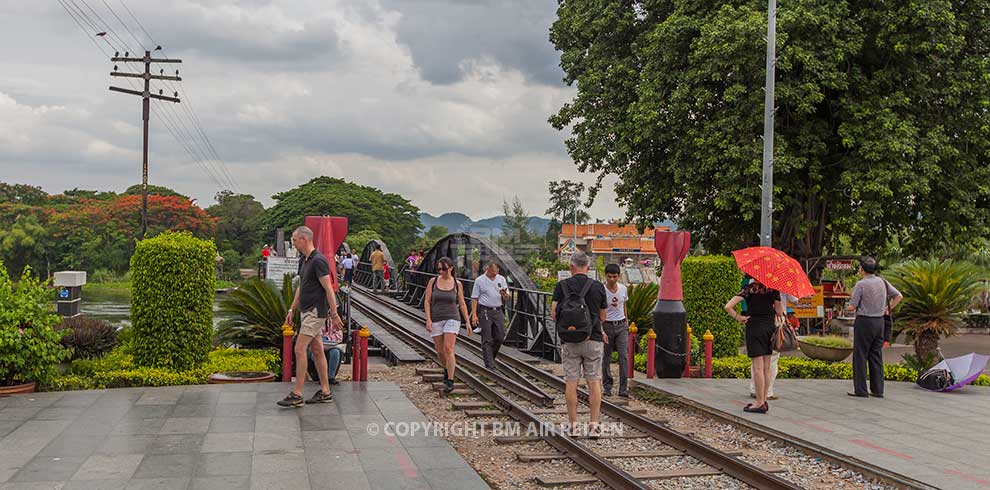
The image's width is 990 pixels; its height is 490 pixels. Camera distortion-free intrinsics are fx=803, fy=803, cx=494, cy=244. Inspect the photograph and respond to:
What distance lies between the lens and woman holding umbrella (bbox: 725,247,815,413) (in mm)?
8773

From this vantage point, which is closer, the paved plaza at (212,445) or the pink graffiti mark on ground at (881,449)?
the paved plaza at (212,445)

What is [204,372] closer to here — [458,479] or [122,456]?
[122,456]

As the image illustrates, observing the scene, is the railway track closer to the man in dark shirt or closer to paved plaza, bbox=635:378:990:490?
paved plaza, bbox=635:378:990:490

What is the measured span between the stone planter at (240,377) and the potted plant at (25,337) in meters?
1.72

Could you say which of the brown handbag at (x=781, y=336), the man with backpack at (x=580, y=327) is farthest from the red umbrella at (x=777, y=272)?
the man with backpack at (x=580, y=327)

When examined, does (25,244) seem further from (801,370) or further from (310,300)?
(801,370)

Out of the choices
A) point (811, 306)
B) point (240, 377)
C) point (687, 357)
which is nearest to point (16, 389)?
point (240, 377)

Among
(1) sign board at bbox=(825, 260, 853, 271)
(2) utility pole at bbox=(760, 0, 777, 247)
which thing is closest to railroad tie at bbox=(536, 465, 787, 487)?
(2) utility pole at bbox=(760, 0, 777, 247)

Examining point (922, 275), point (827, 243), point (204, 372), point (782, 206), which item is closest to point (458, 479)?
point (204, 372)

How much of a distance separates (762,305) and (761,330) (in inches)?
10.9

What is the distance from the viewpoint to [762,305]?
29.2 ft

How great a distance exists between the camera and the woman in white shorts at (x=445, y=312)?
32.2ft

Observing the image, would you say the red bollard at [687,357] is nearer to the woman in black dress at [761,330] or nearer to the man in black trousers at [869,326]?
the man in black trousers at [869,326]

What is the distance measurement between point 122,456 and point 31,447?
0.82 meters
